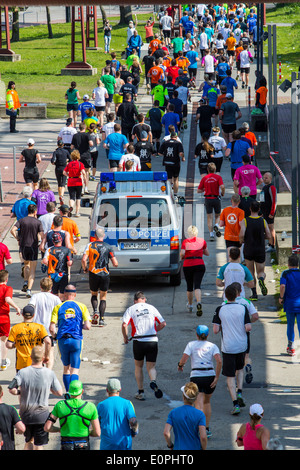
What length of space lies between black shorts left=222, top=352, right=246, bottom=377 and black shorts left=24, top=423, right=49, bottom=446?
2.58m

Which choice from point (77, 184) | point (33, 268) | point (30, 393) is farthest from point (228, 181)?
point (30, 393)

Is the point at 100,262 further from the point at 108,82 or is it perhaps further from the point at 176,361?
the point at 108,82

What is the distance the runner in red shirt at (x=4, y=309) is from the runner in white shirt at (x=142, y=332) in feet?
5.90

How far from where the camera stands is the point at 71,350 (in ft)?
36.0

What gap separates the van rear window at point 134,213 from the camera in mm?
15180

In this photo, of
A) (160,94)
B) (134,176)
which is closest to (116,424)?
(134,176)

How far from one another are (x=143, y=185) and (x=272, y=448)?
947 cm

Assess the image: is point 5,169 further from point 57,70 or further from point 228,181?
point 57,70

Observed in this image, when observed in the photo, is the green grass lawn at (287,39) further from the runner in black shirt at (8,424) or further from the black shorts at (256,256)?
the runner in black shirt at (8,424)

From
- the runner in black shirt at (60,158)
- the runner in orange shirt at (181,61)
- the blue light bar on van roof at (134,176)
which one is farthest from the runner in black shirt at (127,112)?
the blue light bar on van roof at (134,176)

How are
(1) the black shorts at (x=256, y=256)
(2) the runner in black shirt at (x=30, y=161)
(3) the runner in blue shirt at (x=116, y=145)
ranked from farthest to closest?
(3) the runner in blue shirt at (x=116, y=145)
(2) the runner in black shirt at (x=30, y=161)
(1) the black shorts at (x=256, y=256)

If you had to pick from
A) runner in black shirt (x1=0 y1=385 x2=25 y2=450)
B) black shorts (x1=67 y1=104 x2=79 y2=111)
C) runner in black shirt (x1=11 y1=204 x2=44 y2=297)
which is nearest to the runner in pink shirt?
runner in black shirt (x1=11 y1=204 x2=44 y2=297)

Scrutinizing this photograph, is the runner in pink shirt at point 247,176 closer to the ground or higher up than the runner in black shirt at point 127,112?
closer to the ground
